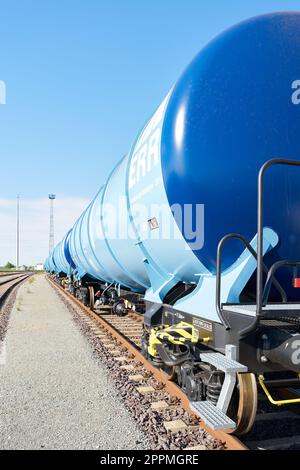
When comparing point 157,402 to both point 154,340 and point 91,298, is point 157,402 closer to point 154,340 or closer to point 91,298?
point 154,340

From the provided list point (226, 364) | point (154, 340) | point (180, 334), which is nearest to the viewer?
point (226, 364)

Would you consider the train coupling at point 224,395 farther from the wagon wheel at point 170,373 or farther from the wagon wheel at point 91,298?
the wagon wheel at point 91,298

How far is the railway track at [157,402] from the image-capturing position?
376cm

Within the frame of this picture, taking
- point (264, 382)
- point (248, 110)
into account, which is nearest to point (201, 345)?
point (264, 382)

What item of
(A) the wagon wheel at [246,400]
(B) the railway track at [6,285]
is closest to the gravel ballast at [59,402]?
(A) the wagon wheel at [246,400]

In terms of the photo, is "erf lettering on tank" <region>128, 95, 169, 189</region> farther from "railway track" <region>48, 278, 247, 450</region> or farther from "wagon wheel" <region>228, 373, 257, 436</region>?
"railway track" <region>48, 278, 247, 450</region>

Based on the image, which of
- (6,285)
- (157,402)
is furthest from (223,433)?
(6,285)

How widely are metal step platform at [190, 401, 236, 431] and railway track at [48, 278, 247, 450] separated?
1.03 ft

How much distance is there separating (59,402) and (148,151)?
318 centimetres

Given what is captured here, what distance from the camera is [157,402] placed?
492 centimetres

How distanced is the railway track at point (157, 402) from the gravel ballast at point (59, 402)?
19cm

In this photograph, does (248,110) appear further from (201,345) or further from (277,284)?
(201,345)
